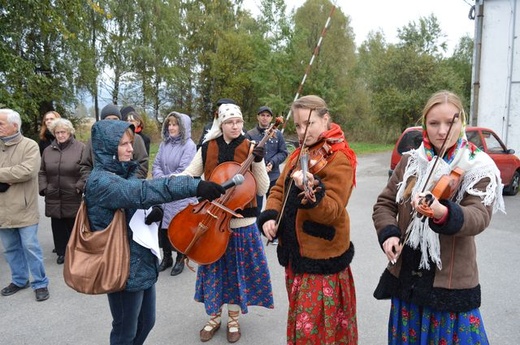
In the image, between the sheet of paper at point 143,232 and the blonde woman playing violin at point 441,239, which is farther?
the sheet of paper at point 143,232

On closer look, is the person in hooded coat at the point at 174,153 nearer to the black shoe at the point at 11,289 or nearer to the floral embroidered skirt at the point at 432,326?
the black shoe at the point at 11,289

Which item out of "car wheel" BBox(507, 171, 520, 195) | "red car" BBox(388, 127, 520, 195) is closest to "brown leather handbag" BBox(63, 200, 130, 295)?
"red car" BBox(388, 127, 520, 195)

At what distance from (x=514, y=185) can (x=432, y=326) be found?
8.43m

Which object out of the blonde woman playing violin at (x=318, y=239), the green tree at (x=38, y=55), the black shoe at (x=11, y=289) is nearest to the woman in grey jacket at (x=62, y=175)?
the black shoe at (x=11, y=289)

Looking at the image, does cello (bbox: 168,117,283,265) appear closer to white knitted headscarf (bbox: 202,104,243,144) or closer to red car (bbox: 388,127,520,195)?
white knitted headscarf (bbox: 202,104,243,144)

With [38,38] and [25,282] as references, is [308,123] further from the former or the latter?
[38,38]

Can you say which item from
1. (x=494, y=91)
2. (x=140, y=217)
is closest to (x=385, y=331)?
(x=140, y=217)

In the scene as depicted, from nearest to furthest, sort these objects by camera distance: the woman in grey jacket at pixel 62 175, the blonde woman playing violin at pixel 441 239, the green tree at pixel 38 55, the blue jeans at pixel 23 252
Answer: the blonde woman playing violin at pixel 441 239
the blue jeans at pixel 23 252
the woman in grey jacket at pixel 62 175
the green tree at pixel 38 55

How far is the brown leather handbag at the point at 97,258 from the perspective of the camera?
6.98 ft

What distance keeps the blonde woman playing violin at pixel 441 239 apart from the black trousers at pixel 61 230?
4.10 meters

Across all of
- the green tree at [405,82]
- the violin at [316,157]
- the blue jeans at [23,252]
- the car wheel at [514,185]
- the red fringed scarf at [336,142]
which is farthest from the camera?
the green tree at [405,82]

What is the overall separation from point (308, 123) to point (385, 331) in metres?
2.05

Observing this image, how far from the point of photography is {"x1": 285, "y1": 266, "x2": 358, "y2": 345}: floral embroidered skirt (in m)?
2.20

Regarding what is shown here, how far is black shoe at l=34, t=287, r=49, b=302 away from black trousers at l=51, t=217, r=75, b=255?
3.48 feet
